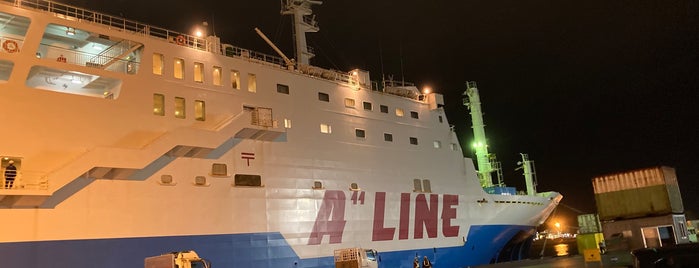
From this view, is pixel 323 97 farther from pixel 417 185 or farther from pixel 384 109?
pixel 417 185

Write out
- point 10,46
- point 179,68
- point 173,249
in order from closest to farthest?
point 10,46, point 173,249, point 179,68

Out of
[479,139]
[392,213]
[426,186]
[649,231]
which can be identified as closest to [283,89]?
[392,213]

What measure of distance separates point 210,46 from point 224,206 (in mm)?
5862

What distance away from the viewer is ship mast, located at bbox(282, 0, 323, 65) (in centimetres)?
2395

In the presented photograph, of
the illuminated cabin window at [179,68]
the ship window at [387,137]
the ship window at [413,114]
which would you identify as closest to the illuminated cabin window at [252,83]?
the illuminated cabin window at [179,68]

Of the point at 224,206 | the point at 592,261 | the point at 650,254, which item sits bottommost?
the point at 592,261

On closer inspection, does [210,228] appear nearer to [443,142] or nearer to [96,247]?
[96,247]

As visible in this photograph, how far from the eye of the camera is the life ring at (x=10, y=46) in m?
13.7

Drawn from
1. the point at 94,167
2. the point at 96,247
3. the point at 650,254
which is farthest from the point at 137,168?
the point at 650,254

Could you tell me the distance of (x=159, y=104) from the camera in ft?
53.6

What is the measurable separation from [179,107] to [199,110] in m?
0.72

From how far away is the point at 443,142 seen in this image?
25.3 meters

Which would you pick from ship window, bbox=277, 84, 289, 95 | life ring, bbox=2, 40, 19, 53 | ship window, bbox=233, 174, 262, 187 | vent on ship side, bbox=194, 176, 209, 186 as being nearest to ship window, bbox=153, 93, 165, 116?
vent on ship side, bbox=194, 176, 209, 186

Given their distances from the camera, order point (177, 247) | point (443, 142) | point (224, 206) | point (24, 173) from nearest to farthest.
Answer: point (24, 173)
point (177, 247)
point (224, 206)
point (443, 142)
